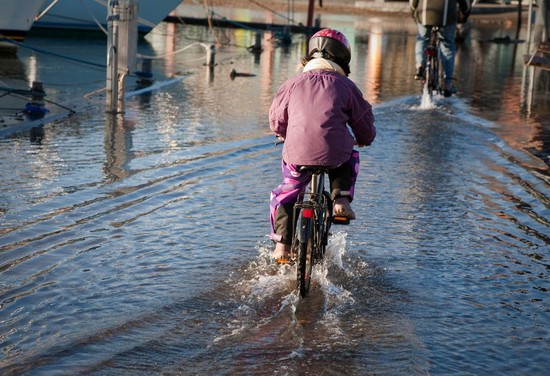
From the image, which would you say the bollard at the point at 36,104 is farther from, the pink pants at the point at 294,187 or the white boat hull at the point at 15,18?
the white boat hull at the point at 15,18

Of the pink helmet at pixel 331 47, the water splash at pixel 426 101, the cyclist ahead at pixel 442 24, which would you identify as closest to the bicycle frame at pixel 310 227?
the pink helmet at pixel 331 47

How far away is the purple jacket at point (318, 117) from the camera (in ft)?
20.5

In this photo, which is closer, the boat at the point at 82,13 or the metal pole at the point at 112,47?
the metal pole at the point at 112,47

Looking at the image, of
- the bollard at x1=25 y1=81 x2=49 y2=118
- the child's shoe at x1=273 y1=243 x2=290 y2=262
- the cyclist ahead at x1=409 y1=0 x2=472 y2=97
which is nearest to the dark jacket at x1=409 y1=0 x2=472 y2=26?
the cyclist ahead at x1=409 y1=0 x2=472 y2=97

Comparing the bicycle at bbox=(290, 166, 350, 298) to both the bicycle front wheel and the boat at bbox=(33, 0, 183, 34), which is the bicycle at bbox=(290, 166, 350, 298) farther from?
the boat at bbox=(33, 0, 183, 34)

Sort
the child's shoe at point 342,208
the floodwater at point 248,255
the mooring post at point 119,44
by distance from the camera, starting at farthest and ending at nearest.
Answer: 1. the mooring post at point 119,44
2. the child's shoe at point 342,208
3. the floodwater at point 248,255

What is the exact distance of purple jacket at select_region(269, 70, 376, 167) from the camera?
625 cm

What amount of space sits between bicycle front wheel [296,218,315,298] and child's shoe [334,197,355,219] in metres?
0.34

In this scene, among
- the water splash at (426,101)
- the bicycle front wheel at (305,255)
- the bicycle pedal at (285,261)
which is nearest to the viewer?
the bicycle front wheel at (305,255)

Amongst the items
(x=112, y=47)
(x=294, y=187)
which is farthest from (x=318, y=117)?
(x=112, y=47)

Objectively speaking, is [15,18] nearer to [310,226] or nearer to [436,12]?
[436,12]

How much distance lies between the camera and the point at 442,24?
1573 centimetres

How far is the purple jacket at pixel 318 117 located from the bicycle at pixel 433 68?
9.33 metres

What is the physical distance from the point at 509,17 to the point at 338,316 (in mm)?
45255
